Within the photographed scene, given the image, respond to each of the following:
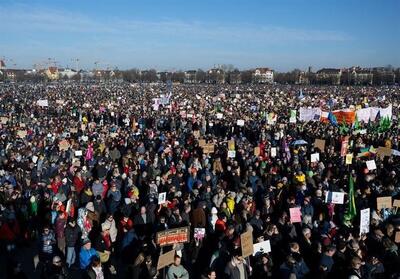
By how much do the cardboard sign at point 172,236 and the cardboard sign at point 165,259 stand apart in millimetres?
531

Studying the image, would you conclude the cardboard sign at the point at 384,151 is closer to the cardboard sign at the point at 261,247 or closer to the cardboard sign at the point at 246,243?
the cardboard sign at the point at 261,247

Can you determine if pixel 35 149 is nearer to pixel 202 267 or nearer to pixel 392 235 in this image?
pixel 202 267

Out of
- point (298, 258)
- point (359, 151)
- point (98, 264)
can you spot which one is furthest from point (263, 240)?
point (359, 151)

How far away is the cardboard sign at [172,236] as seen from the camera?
7.44 m

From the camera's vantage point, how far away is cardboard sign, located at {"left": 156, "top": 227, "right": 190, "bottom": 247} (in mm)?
7441

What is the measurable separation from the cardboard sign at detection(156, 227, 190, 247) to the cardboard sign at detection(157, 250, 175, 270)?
0.53m

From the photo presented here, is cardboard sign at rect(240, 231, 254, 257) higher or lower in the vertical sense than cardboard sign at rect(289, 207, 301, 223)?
higher

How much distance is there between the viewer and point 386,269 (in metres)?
7.43

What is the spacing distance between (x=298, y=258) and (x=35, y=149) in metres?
12.8

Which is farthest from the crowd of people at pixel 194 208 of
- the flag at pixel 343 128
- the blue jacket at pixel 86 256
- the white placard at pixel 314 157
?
the flag at pixel 343 128

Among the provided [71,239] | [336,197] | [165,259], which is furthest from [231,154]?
[165,259]

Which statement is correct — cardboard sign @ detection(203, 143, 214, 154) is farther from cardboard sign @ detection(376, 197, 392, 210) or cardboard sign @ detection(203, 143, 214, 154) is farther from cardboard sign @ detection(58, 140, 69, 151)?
cardboard sign @ detection(376, 197, 392, 210)

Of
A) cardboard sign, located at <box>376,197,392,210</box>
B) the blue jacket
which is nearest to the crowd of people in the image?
the blue jacket

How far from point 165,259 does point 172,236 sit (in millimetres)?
829
